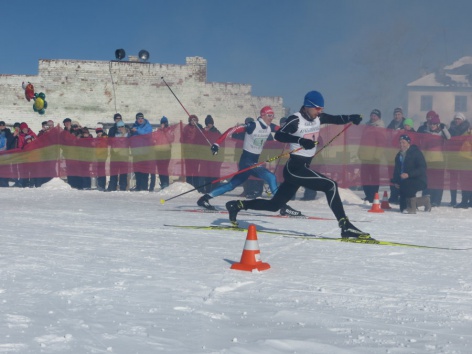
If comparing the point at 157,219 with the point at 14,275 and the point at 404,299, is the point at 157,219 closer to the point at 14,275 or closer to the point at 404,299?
the point at 14,275

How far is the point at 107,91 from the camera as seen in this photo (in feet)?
128

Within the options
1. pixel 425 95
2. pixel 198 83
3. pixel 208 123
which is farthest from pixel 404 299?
pixel 425 95

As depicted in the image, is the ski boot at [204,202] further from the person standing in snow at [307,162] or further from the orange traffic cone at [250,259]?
the orange traffic cone at [250,259]

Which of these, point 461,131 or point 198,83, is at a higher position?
point 198,83

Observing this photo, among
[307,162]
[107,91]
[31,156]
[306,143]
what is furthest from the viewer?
[107,91]

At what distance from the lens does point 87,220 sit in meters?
10.9

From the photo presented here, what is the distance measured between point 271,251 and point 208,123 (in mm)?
10948

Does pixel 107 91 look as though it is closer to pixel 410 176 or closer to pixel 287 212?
pixel 410 176

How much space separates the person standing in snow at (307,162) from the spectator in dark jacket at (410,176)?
5007 mm

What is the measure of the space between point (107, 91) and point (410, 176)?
27.5 metres

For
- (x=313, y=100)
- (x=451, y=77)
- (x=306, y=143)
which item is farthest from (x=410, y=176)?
(x=451, y=77)

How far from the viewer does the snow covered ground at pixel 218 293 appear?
14.1ft

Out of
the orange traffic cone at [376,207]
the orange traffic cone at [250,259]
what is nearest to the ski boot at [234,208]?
the orange traffic cone at [250,259]

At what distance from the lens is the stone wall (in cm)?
3869
